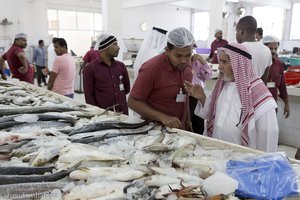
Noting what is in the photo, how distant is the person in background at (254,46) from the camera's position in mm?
A: 2969

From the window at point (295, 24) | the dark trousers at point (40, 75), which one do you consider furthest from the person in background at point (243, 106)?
the window at point (295, 24)

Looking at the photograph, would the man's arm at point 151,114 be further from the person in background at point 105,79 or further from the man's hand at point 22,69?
the man's hand at point 22,69

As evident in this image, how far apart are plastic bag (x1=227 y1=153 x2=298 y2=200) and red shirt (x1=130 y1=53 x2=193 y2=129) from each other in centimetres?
92

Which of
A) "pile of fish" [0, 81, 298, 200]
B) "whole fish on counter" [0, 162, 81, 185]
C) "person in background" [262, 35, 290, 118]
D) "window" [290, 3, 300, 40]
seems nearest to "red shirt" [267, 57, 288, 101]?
"person in background" [262, 35, 290, 118]

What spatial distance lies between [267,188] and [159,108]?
3.81ft

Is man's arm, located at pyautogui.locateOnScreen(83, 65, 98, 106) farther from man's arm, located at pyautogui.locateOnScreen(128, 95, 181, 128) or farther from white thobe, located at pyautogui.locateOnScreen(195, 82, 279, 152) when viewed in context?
white thobe, located at pyautogui.locateOnScreen(195, 82, 279, 152)

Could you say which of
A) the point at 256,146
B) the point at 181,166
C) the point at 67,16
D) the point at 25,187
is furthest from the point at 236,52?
the point at 67,16

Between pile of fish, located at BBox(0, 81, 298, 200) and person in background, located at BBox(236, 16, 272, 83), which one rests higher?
person in background, located at BBox(236, 16, 272, 83)

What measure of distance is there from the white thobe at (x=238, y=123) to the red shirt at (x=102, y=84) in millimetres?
1219

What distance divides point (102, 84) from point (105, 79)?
0.06m

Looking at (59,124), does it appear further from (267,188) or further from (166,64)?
(267,188)

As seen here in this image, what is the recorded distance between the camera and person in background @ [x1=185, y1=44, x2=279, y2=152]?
1892 millimetres

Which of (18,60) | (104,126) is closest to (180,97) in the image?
(104,126)

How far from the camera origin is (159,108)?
216cm
